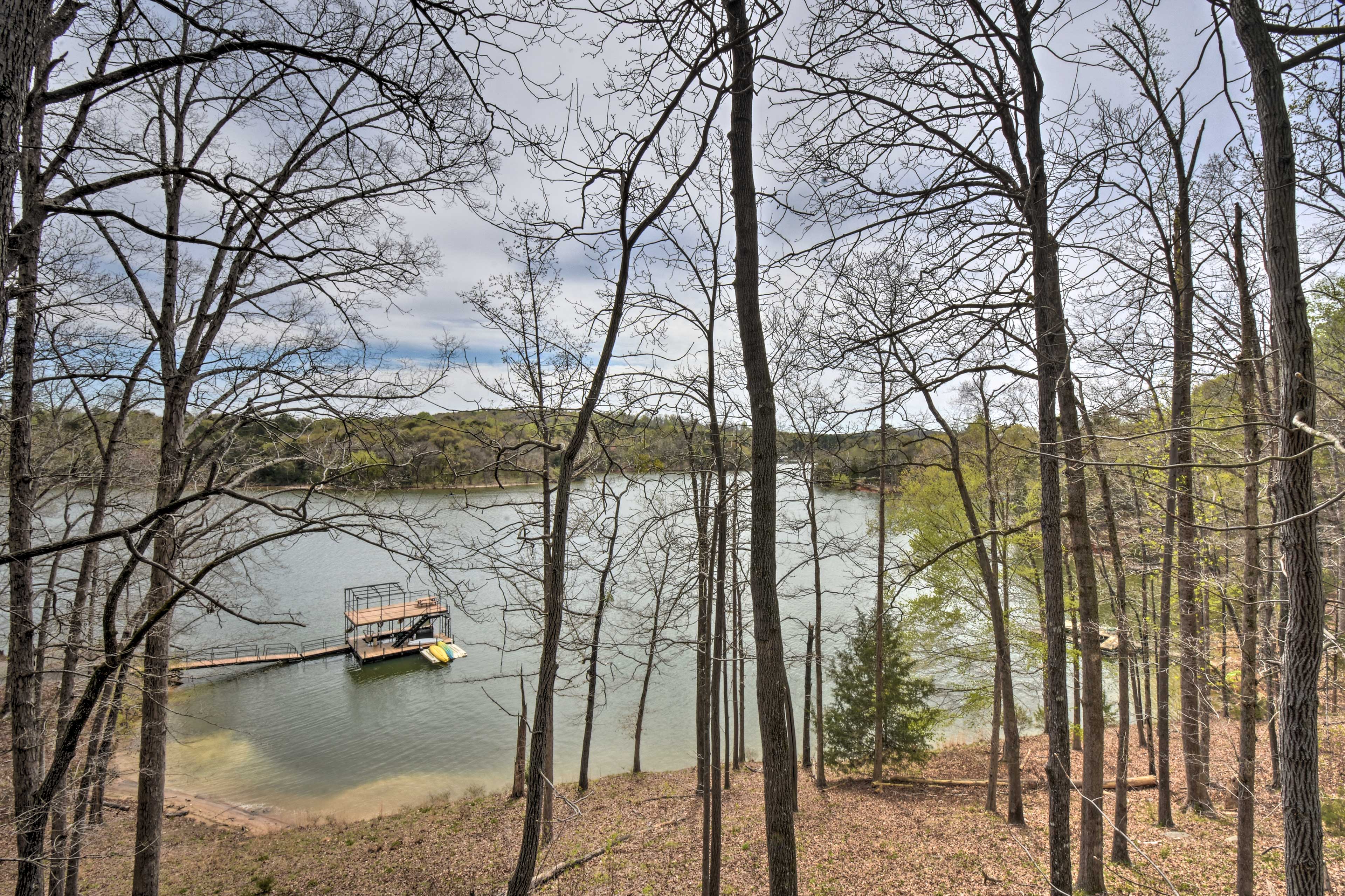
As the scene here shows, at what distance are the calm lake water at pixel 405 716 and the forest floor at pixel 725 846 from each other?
2.17 metres

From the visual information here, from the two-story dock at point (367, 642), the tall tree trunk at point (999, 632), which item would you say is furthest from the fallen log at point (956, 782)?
the two-story dock at point (367, 642)

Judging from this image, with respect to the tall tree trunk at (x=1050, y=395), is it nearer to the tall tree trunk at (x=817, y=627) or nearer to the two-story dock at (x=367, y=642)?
the tall tree trunk at (x=817, y=627)

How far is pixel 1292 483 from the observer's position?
2.67 meters

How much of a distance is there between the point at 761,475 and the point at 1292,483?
2.52m

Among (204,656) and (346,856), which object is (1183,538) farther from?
(204,656)

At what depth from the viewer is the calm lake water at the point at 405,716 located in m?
14.8

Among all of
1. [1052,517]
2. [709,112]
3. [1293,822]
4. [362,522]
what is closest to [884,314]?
[1052,517]

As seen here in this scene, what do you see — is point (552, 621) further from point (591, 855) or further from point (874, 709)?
point (874, 709)

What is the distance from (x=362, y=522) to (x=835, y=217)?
420cm

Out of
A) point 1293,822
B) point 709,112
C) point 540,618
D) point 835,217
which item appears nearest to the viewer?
point 1293,822

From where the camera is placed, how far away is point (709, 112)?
3721 mm

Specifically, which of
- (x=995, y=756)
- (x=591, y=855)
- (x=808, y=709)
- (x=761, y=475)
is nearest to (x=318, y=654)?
(x=591, y=855)

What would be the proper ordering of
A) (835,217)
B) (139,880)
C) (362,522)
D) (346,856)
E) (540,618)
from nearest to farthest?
(362,522) < (835,217) < (139,880) < (346,856) < (540,618)

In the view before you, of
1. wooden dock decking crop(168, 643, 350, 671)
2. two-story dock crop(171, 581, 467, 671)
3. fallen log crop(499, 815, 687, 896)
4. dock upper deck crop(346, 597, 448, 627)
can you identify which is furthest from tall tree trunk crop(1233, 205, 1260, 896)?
wooden dock decking crop(168, 643, 350, 671)
